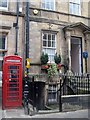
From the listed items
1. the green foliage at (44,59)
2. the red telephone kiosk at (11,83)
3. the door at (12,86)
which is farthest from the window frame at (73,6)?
the door at (12,86)

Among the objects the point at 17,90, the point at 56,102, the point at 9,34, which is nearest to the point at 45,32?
the point at 9,34

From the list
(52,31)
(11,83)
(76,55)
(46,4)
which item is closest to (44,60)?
(52,31)

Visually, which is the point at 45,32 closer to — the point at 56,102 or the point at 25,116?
the point at 56,102

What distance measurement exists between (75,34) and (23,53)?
4119 mm

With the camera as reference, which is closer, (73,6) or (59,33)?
(59,33)

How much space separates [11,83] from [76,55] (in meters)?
7.83

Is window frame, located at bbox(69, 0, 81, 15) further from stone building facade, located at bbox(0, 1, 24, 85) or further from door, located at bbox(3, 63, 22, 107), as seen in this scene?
door, located at bbox(3, 63, 22, 107)

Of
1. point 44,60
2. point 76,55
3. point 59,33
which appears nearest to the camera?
point 44,60

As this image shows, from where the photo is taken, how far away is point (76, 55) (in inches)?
621

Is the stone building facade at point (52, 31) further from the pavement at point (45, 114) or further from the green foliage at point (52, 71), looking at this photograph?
the pavement at point (45, 114)

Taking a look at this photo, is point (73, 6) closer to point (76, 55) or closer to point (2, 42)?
point (76, 55)

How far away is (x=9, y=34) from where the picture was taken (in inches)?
483

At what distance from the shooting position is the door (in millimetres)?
8828

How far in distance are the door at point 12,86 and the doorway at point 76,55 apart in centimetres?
694
